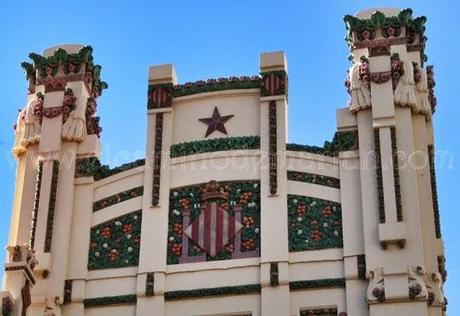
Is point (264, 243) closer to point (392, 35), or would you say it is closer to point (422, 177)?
point (422, 177)

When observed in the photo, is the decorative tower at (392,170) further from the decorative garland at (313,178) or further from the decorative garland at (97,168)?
the decorative garland at (97,168)

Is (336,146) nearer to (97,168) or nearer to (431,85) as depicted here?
(431,85)

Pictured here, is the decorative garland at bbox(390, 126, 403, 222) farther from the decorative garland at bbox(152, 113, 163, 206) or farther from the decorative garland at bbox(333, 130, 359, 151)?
A: the decorative garland at bbox(152, 113, 163, 206)

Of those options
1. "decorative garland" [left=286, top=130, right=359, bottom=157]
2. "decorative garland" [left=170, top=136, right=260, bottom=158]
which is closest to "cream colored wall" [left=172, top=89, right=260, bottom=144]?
"decorative garland" [left=170, top=136, right=260, bottom=158]

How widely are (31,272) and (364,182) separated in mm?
6080

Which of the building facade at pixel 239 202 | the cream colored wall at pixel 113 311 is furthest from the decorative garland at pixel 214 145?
the cream colored wall at pixel 113 311

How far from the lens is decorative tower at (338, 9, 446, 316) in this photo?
68.2ft

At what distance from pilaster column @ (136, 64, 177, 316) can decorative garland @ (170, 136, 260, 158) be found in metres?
0.24

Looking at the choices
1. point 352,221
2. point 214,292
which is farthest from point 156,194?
point 352,221

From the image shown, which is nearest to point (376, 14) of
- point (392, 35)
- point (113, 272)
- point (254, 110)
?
point (392, 35)

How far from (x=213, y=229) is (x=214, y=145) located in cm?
181

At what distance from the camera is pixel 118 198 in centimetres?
2336

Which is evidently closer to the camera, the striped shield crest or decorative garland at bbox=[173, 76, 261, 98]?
the striped shield crest

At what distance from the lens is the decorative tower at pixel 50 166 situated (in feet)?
72.3
